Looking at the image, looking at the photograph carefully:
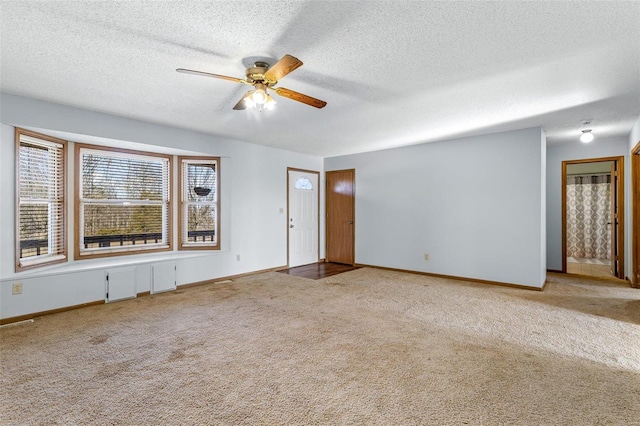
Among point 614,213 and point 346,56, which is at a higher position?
point 346,56

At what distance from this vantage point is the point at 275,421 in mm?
1741

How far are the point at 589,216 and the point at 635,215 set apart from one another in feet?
10.3

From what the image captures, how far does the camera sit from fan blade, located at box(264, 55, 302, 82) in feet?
6.83

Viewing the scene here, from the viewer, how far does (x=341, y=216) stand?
6926 mm

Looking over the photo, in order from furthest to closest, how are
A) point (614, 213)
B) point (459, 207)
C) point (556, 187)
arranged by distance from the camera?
point (556, 187), point (614, 213), point (459, 207)

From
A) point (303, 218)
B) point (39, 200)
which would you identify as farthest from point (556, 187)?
point (39, 200)

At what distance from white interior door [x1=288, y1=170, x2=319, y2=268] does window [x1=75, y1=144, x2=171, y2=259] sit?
2.41 m

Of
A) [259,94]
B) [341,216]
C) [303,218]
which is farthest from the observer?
[341,216]

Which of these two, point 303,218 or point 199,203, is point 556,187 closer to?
point 303,218

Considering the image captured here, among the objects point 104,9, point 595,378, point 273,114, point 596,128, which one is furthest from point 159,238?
point 596,128

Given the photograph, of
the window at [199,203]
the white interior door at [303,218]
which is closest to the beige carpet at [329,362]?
the window at [199,203]

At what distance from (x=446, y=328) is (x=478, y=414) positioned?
1.35 meters

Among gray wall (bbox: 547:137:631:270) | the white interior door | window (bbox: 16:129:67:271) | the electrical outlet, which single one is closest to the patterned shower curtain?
gray wall (bbox: 547:137:631:270)

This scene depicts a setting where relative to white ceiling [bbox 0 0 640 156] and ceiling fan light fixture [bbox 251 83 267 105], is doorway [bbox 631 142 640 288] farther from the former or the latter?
ceiling fan light fixture [bbox 251 83 267 105]
